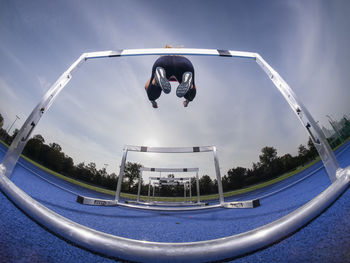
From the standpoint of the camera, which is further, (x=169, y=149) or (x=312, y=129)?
(x=169, y=149)

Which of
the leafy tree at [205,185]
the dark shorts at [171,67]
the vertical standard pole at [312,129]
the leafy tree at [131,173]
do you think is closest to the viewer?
the vertical standard pole at [312,129]

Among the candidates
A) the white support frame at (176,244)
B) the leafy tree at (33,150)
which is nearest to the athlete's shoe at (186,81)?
the white support frame at (176,244)

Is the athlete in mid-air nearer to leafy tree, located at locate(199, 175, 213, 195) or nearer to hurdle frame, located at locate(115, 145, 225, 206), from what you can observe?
hurdle frame, located at locate(115, 145, 225, 206)

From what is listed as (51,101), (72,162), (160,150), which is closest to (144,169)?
(160,150)

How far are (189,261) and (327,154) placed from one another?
1.40 metres

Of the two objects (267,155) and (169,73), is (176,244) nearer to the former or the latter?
(169,73)

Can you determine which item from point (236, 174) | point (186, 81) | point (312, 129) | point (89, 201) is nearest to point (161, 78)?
point (186, 81)

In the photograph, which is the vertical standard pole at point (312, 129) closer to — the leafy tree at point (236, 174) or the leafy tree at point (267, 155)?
the leafy tree at point (236, 174)

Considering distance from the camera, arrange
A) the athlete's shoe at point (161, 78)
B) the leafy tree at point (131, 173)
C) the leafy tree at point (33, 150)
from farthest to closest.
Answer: the leafy tree at point (131, 173) → the leafy tree at point (33, 150) → the athlete's shoe at point (161, 78)

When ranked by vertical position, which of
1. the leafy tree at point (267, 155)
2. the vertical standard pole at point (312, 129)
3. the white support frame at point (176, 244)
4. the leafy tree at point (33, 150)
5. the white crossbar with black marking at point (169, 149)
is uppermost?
the leafy tree at point (267, 155)

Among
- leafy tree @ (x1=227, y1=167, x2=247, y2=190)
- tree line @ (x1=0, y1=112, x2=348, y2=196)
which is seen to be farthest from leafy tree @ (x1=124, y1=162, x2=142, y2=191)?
leafy tree @ (x1=227, y1=167, x2=247, y2=190)

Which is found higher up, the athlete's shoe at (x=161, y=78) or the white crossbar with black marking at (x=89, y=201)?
the athlete's shoe at (x=161, y=78)

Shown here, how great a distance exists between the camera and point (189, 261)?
1.58 feet

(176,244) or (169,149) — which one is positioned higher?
(169,149)
